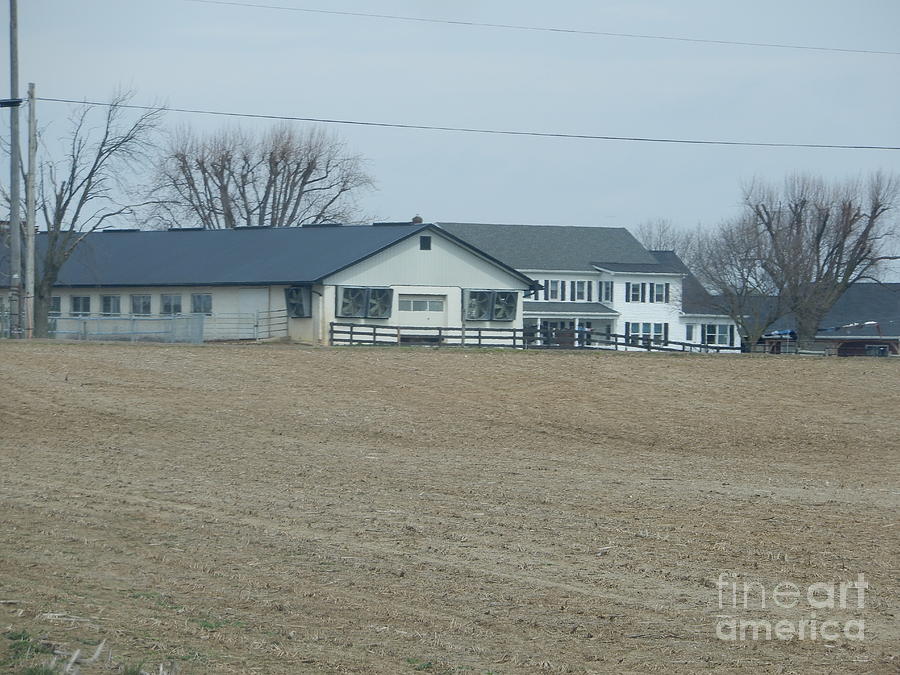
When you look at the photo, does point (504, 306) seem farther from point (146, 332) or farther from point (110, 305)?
point (110, 305)

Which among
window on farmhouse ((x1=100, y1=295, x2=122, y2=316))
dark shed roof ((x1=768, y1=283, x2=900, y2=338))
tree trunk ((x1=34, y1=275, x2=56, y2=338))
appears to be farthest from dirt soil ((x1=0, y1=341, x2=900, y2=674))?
dark shed roof ((x1=768, y1=283, x2=900, y2=338))

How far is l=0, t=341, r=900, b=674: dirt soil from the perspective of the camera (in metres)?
9.12

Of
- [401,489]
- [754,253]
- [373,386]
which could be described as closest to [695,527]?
[401,489]

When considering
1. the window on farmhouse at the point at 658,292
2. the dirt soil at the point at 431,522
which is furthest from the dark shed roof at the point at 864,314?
the dirt soil at the point at 431,522

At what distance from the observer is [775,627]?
995cm

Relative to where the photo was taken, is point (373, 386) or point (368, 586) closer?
point (368, 586)

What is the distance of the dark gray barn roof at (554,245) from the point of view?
77875mm

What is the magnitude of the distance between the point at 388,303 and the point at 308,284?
12.3ft

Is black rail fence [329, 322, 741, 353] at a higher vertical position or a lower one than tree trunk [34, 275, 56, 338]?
lower

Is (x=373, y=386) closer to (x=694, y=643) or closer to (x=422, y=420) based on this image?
(x=422, y=420)

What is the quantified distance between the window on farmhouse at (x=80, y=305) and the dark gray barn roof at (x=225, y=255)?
0.78 metres

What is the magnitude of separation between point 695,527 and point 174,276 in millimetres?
40117

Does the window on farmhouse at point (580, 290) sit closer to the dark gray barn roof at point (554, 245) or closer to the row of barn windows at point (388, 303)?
the dark gray barn roof at point (554, 245)

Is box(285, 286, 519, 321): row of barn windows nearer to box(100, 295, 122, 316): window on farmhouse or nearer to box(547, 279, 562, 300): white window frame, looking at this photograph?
box(100, 295, 122, 316): window on farmhouse
